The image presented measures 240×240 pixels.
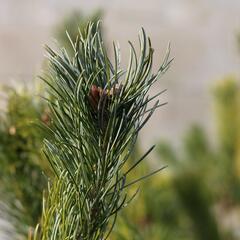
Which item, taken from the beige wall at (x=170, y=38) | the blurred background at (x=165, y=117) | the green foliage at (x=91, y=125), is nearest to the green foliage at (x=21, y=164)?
the blurred background at (x=165, y=117)

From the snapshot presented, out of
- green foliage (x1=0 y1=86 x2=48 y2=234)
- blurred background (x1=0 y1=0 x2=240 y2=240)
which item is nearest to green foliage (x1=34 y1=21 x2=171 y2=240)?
blurred background (x1=0 y1=0 x2=240 y2=240)

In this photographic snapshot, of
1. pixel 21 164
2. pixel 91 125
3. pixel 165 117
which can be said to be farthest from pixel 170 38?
pixel 91 125

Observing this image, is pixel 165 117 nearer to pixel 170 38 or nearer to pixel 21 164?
pixel 170 38

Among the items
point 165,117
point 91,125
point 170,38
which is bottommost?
point 91,125

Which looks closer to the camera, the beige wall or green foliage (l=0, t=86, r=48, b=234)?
green foliage (l=0, t=86, r=48, b=234)

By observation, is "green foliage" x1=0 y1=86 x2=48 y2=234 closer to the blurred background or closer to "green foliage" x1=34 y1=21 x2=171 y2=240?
the blurred background

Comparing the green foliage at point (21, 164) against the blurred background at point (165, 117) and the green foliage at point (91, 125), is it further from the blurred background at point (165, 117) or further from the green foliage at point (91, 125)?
the green foliage at point (91, 125)
